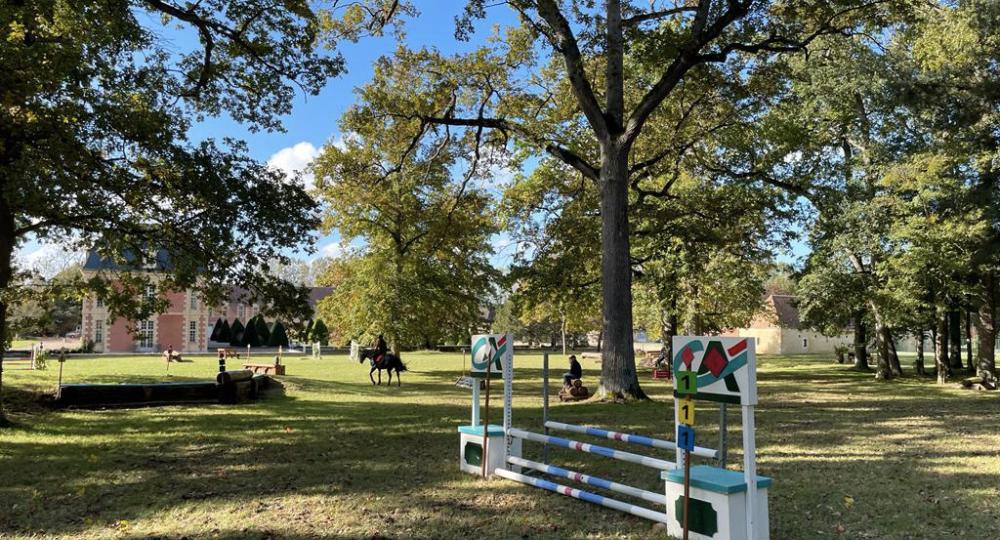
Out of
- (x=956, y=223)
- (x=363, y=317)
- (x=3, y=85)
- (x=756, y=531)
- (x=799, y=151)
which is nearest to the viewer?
(x=756, y=531)

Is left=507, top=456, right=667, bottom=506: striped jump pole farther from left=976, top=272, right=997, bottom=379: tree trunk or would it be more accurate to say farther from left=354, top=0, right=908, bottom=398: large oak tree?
left=976, top=272, right=997, bottom=379: tree trunk

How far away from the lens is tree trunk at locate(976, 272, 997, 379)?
1952 cm

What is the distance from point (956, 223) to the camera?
1889cm

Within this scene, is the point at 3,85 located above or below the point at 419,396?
above

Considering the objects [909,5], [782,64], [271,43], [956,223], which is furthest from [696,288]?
[271,43]

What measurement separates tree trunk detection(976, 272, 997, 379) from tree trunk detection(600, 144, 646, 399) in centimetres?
1332

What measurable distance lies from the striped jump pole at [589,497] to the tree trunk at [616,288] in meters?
7.45

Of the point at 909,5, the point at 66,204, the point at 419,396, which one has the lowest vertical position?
the point at 419,396

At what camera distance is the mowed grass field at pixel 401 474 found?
4.93 metres

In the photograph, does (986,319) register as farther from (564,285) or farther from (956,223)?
(564,285)

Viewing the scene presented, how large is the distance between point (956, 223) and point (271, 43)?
19.5 meters

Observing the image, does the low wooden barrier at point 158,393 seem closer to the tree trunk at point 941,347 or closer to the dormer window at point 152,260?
the dormer window at point 152,260

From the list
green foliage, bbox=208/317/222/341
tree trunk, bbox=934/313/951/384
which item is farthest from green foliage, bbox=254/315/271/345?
tree trunk, bbox=934/313/951/384

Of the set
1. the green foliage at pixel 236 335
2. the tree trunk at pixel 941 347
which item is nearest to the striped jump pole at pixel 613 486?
the tree trunk at pixel 941 347
